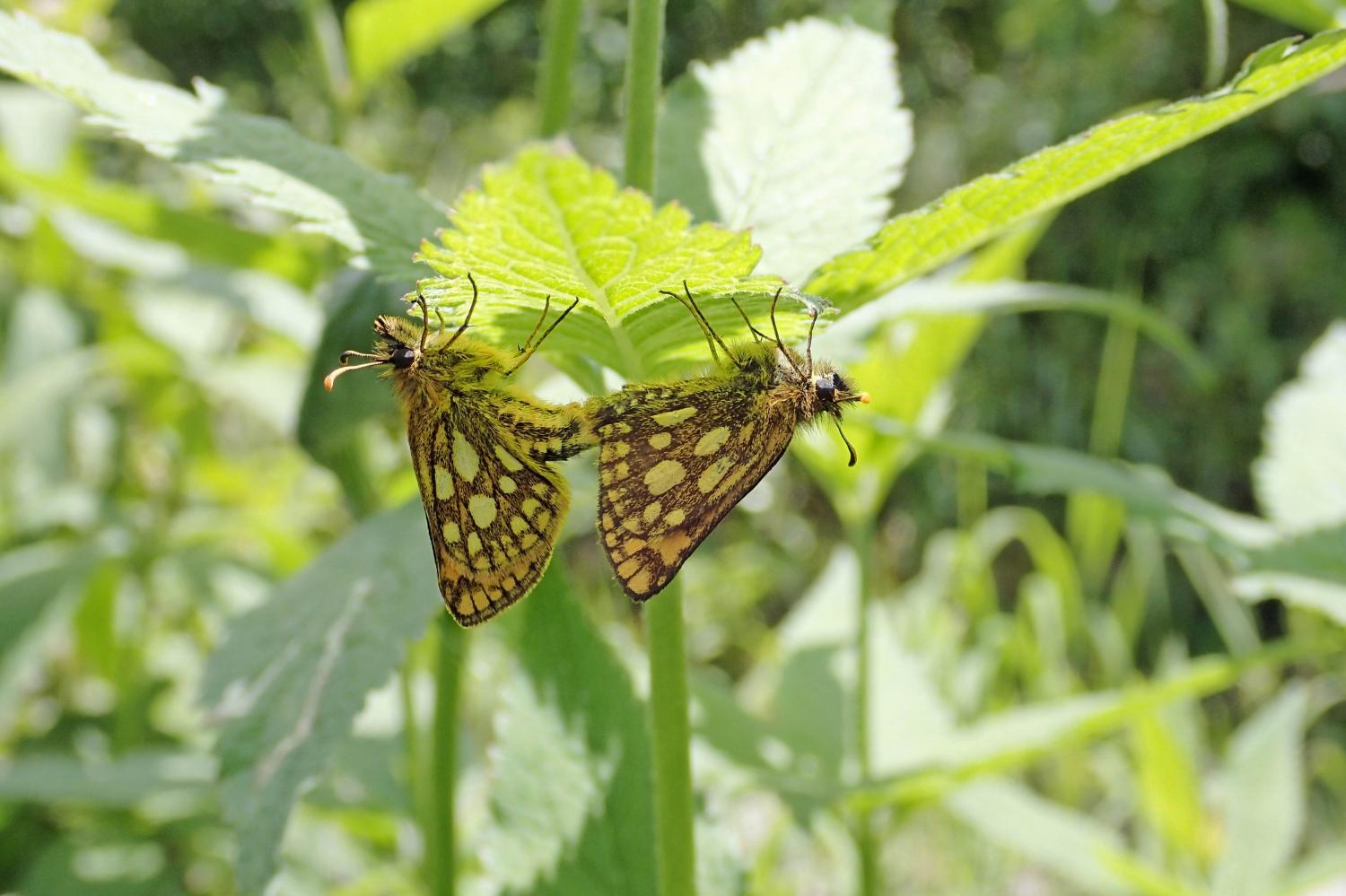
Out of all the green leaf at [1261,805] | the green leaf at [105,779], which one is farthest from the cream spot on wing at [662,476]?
the green leaf at [1261,805]

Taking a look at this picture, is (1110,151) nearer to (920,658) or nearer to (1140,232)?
(920,658)

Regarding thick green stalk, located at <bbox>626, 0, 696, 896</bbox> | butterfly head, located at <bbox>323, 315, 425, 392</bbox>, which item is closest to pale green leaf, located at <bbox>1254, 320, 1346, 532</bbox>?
thick green stalk, located at <bbox>626, 0, 696, 896</bbox>

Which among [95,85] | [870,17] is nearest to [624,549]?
[95,85]

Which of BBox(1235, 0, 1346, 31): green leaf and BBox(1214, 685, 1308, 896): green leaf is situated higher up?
BBox(1235, 0, 1346, 31): green leaf

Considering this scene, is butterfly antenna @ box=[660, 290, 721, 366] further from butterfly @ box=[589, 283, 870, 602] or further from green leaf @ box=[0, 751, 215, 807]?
green leaf @ box=[0, 751, 215, 807]

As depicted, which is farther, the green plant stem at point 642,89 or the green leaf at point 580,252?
the green plant stem at point 642,89

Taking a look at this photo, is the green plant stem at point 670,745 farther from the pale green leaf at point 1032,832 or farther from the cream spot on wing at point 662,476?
the pale green leaf at point 1032,832
